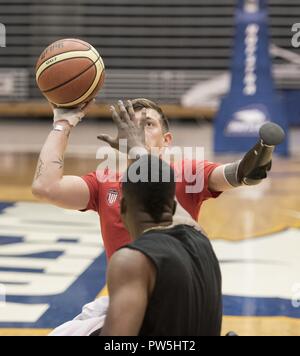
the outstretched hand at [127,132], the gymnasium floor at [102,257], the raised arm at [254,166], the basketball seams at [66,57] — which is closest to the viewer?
the outstretched hand at [127,132]

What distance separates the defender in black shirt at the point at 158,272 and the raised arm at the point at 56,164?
76 cm

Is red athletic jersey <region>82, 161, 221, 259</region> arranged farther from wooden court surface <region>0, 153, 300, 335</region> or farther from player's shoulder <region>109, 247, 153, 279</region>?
wooden court surface <region>0, 153, 300, 335</region>

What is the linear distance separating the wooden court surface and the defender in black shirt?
2246mm

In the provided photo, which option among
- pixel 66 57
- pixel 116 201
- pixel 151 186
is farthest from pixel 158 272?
pixel 66 57

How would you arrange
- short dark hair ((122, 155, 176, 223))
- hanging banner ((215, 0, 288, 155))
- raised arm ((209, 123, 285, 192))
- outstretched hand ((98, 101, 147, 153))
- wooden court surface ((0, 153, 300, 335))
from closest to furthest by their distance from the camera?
1. short dark hair ((122, 155, 176, 223))
2. outstretched hand ((98, 101, 147, 153))
3. raised arm ((209, 123, 285, 192))
4. wooden court surface ((0, 153, 300, 335))
5. hanging banner ((215, 0, 288, 155))

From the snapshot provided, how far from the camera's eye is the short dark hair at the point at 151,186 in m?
2.21

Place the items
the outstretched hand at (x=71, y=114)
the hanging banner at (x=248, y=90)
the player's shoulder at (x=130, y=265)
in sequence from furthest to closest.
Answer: the hanging banner at (x=248, y=90) < the outstretched hand at (x=71, y=114) < the player's shoulder at (x=130, y=265)

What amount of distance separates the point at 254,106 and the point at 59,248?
7010 mm

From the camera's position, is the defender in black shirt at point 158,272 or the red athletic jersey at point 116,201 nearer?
the defender in black shirt at point 158,272

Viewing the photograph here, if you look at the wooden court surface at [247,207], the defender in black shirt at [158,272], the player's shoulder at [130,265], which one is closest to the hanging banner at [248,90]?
the wooden court surface at [247,207]

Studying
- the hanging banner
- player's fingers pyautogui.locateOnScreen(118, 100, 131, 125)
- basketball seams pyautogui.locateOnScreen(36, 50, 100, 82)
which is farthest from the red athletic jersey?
the hanging banner

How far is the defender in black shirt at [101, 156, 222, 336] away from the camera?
2084mm

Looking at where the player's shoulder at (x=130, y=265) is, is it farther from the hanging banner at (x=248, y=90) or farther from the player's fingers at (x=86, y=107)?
the hanging banner at (x=248, y=90)
